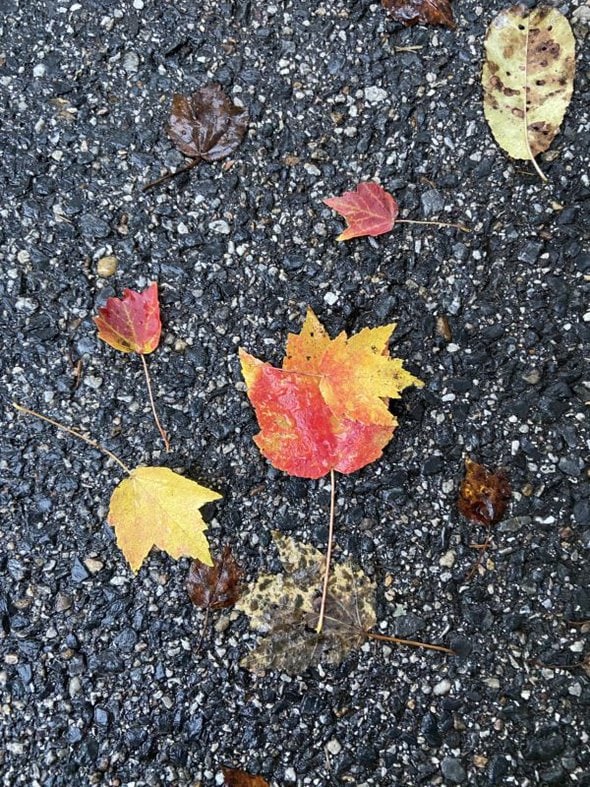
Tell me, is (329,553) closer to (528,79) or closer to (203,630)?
(203,630)

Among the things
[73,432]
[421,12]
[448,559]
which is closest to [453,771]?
[448,559]

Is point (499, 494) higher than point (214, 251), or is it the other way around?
point (214, 251)

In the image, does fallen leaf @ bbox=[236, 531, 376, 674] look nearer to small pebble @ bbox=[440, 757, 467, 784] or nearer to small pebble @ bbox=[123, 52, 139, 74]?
small pebble @ bbox=[440, 757, 467, 784]

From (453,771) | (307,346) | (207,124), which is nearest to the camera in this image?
(453,771)

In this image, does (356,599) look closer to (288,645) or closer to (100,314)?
(288,645)

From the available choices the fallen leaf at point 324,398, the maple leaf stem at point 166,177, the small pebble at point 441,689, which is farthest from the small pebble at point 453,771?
the maple leaf stem at point 166,177

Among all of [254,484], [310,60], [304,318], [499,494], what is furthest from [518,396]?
[310,60]

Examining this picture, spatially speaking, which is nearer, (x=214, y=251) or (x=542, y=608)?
(x=542, y=608)
